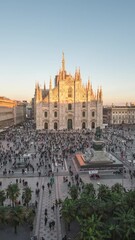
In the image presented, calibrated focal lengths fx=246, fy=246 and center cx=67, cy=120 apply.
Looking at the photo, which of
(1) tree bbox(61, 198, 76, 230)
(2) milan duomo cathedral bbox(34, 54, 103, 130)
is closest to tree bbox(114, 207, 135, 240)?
(1) tree bbox(61, 198, 76, 230)

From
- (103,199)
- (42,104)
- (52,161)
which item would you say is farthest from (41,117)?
(103,199)

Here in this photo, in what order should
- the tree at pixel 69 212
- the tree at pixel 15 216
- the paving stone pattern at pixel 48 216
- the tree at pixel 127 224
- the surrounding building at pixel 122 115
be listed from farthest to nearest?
the surrounding building at pixel 122 115 → the paving stone pattern at pixel 48 216 → the tree at pixel 15 216 → the tree at pixel 69 212 → the tree at pixel 127 224

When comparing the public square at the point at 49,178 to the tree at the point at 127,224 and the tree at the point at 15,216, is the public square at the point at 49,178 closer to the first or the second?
the tree at the point at 15,216

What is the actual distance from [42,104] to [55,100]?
165 inches

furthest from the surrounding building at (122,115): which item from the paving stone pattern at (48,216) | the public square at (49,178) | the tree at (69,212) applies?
the tree at (69,212)

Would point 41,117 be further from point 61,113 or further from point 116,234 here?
point 116,234

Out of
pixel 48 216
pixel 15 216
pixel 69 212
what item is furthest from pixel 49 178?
pixel 69 212

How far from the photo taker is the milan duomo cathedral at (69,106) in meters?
74.9

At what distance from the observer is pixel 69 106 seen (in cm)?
7631

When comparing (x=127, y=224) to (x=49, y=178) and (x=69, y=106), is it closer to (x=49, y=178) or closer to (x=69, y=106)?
(x=49, y=178)

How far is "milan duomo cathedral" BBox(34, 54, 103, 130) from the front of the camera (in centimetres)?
7494

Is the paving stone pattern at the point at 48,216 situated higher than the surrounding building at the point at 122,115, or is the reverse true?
the surrounding building at the point at 122,115

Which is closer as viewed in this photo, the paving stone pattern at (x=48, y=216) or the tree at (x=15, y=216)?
the tree at (x=15, y=216)

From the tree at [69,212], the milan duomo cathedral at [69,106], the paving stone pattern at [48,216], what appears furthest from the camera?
the milan duomo cathedral at [69,106]
